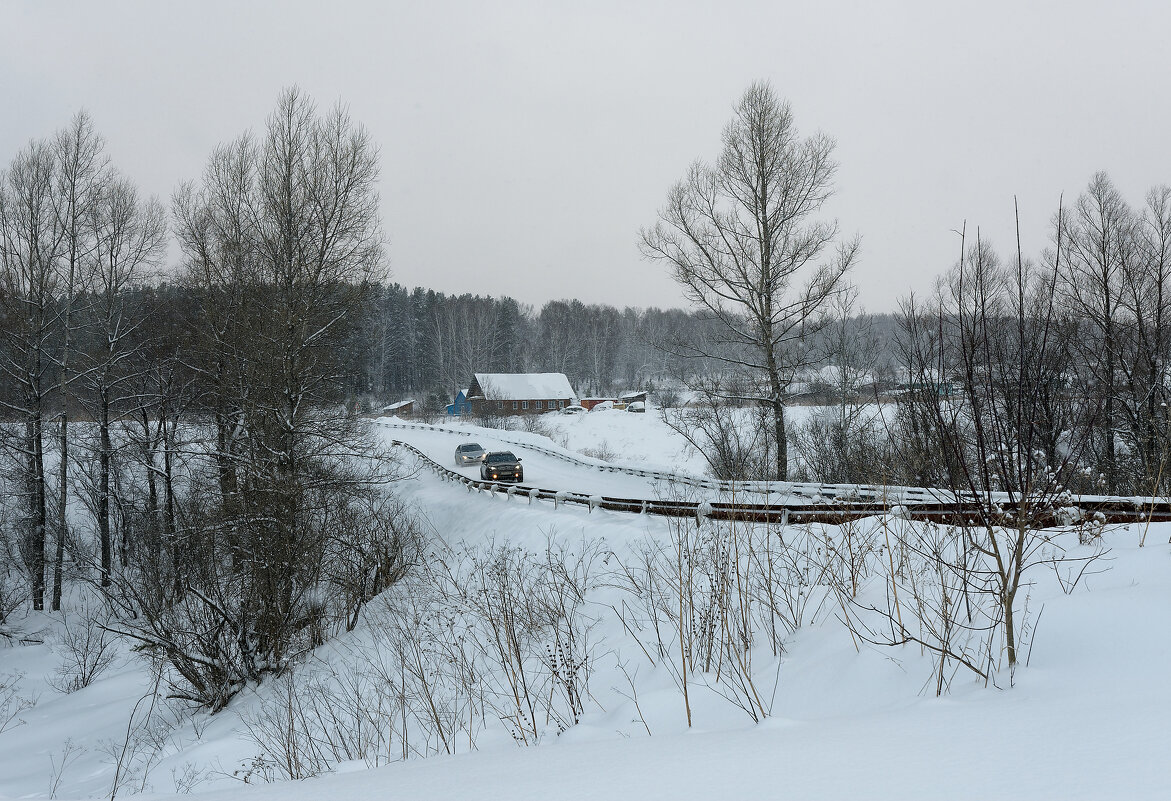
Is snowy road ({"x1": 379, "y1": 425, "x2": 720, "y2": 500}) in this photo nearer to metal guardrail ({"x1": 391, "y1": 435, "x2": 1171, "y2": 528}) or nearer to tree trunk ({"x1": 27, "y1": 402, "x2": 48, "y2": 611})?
metal guardrail ({"x1": 391, "y1": 435, "x2": 1171, "y2": 528})

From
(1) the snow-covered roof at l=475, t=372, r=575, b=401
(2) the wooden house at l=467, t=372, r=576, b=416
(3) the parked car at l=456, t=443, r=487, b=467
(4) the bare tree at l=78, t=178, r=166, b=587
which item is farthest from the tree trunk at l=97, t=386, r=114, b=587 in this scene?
(1) the snow-covered roof at l=475, t=372, r=575, b=401

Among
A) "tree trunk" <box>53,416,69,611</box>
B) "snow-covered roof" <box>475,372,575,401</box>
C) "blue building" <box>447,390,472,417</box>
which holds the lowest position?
"tree trunk" <box>53,416,69,611</box>

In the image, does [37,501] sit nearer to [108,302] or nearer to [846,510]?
[108,302]

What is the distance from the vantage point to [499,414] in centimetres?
5034

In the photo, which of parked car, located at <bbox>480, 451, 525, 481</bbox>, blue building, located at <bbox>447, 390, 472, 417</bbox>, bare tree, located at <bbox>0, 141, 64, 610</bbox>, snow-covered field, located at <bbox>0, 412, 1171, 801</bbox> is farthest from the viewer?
blue building, located at <bbox>447, 390, 472, 417</bbox>

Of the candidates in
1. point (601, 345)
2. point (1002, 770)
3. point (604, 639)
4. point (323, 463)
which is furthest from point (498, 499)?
point (601, 345)

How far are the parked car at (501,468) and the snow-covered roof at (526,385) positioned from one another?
32.7 metres

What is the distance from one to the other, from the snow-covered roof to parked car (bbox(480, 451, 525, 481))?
32.7 m

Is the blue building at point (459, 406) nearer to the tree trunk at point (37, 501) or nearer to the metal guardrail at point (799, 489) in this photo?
the metal guardrail at point (799, 489)

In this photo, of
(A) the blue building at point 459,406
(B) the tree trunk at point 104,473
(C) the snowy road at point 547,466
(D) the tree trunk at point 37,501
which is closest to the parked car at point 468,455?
(C) the snowy road at point 547,466

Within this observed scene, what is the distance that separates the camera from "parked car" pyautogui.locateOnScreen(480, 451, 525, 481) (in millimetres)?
26047

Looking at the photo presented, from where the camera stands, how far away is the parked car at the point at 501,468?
1025 inches

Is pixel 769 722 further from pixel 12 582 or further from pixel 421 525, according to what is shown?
pixel 12 582

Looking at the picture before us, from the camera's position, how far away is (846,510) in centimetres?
934
